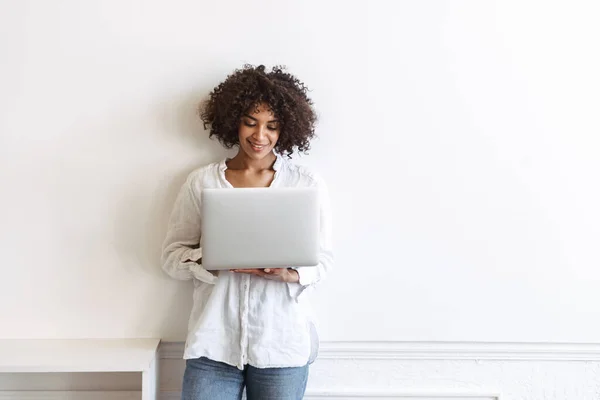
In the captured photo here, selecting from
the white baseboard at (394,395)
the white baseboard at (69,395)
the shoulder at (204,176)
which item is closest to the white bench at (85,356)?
the white baseboard at (69,395)

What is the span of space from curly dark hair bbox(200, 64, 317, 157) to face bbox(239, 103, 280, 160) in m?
0.01

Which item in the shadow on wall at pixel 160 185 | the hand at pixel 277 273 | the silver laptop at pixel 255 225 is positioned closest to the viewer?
the silver laptop at pixel 255 225

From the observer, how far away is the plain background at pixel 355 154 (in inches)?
64.3

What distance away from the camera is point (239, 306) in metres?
1.50

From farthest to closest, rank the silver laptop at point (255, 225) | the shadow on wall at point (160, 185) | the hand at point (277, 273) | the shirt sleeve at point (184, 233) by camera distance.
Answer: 1. the shadow on wall at point (160, 185)
2. the shirt sleeve at point (184, 233)
3. the hand at point (277, 273)
4. the silver laptop at point (255, 225)

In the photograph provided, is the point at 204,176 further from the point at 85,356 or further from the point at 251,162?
the point at 85,356

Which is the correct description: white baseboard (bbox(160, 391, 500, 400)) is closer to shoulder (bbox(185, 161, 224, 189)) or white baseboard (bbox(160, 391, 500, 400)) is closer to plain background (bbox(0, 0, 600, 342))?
plain background (bbox(0, 0, 600, 342))

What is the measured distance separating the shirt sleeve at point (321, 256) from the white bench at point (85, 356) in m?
0.47

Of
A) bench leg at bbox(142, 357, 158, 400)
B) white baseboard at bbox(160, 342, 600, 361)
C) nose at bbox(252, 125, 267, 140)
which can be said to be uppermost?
nose at bbox(252, 125, 267, 140)

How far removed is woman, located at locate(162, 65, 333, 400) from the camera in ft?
4.85

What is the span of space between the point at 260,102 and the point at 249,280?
1.63 ft

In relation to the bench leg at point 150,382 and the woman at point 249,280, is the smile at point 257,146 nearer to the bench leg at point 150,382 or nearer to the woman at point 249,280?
the woman at point 249,280

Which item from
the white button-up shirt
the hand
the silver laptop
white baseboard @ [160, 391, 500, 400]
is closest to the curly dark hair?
the white button-up shirt

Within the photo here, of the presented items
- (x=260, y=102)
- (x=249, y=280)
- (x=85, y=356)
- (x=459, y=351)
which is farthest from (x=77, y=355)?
(x=459, y=351)
